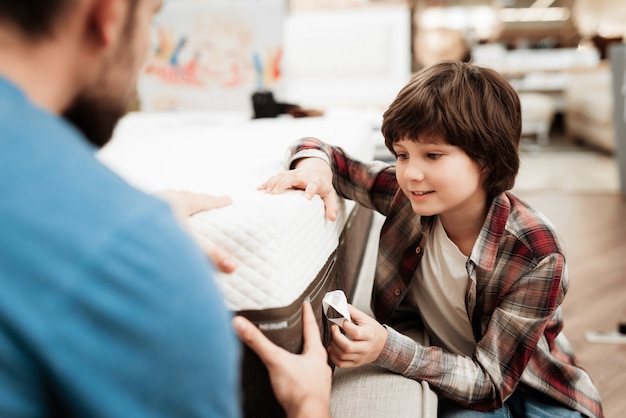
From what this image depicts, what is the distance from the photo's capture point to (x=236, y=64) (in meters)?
3.69

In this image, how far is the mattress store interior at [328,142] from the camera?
0.76m

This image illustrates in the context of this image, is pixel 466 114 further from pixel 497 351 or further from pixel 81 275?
pixel 81 275

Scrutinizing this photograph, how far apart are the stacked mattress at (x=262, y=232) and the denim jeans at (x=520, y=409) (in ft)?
0.96

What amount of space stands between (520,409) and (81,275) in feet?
3.13

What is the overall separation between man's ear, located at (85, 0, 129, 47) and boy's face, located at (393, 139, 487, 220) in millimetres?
631

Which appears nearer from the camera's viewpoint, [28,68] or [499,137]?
[28,68]

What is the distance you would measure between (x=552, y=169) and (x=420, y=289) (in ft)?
14.0

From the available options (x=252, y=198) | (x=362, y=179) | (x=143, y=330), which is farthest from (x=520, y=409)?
(x=143, y=330)

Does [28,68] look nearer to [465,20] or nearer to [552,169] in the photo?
[552,169]

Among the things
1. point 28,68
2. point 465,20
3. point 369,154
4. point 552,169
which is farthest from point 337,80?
point 465,20

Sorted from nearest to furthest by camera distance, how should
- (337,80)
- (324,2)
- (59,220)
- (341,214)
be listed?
(59,220)
(341,214)
(337,80)
(324,2)

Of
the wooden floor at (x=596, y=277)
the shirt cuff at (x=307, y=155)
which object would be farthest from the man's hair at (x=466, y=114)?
the wooden floor at (x=596, y=277)

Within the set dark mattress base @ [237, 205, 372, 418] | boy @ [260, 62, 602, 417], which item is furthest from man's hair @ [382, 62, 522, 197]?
dark mattress base @ [237, 205, 372, 418]

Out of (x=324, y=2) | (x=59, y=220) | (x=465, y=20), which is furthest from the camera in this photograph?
(x=465, y=20)
